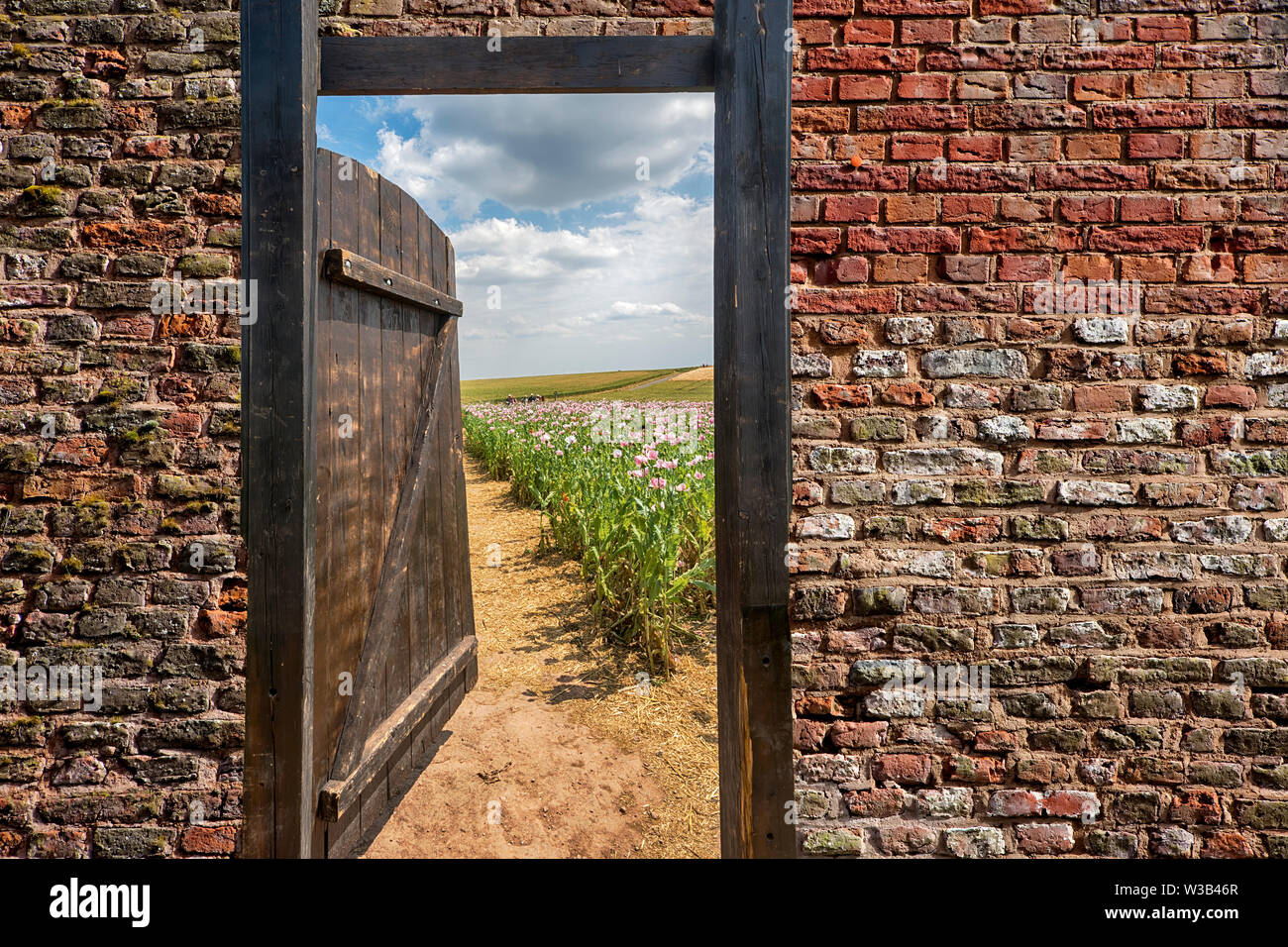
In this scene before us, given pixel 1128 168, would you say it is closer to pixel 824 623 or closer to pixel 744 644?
pixel 824 623

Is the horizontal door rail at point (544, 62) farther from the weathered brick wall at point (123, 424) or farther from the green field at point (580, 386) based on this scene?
the green field at point (580, 386)

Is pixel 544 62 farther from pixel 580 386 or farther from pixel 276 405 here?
pixel 580 386

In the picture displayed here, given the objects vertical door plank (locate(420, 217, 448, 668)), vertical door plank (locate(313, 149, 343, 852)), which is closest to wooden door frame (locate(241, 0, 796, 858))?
vertical door plank (locate(313, 149, 343, 852))

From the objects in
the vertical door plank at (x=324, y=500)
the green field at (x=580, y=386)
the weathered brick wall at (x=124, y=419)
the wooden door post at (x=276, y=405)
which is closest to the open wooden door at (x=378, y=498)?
the vertical door plank at (x=324, y=500)

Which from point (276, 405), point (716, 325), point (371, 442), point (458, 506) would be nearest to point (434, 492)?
point (458, 506)

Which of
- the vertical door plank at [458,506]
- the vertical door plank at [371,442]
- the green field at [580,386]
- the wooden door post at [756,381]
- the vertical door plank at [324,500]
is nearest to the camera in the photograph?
the wooden door post at [756,381]

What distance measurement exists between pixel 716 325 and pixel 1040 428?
102cm

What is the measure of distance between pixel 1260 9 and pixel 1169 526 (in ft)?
5.03

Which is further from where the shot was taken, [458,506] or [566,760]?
[458,506]

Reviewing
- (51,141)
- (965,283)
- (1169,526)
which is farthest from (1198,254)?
(51,141)

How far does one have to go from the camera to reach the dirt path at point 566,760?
239 cm

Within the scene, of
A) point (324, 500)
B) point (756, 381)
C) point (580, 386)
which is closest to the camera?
point (756, 381)

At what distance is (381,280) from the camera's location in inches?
91.0

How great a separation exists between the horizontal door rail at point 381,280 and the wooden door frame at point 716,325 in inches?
7.0
